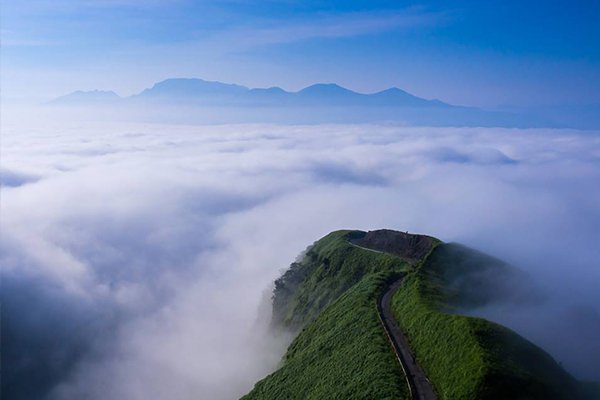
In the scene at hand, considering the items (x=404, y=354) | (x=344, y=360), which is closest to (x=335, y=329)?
(x=344, y=360)

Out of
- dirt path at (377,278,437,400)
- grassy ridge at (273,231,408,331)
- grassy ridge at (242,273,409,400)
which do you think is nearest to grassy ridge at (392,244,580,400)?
dirt path at (377,278,437,400)

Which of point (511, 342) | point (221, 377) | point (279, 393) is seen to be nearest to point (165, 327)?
point (221, 377)

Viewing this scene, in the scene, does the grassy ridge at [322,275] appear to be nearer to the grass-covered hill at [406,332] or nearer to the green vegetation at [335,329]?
the green vegetation at [335,329]

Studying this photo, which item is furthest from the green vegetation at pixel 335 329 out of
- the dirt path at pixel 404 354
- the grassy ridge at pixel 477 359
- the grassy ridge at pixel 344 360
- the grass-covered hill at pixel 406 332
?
the grassy ridge at pixel 477 359

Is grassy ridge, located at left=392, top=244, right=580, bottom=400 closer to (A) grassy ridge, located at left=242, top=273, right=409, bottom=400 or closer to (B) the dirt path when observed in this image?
(B) the dirt path

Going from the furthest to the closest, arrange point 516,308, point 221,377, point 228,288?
1. point 228,288
2. point 221,377
3. point 516,308

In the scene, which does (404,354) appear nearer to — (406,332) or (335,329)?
(406,332)

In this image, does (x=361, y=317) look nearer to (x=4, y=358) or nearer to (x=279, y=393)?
(x=279, y=393)

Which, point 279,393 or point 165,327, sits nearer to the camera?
point 279,393
